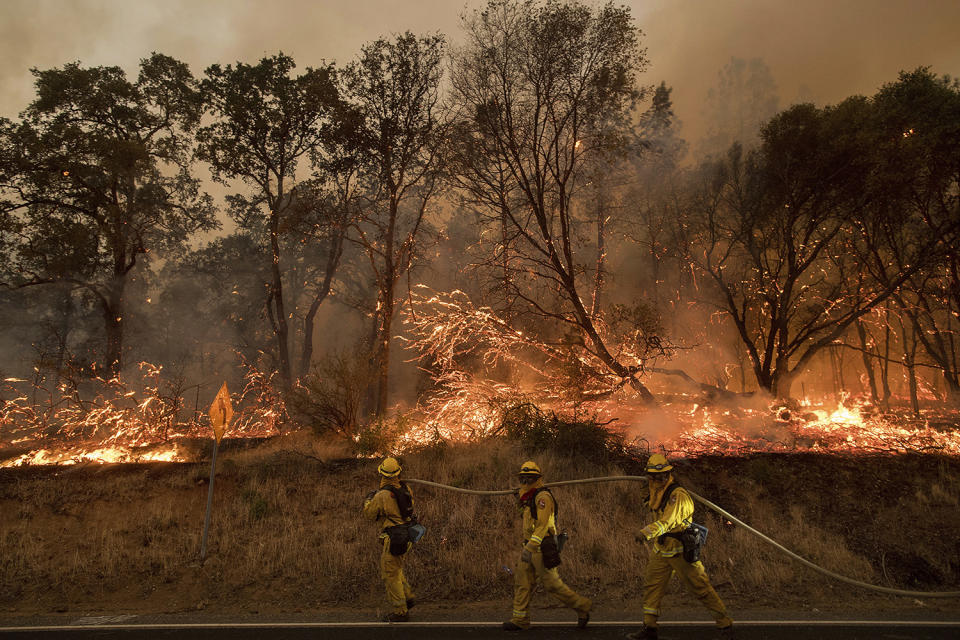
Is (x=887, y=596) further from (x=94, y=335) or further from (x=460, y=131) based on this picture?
(x=94, y=335)

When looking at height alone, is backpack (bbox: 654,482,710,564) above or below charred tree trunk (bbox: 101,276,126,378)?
below

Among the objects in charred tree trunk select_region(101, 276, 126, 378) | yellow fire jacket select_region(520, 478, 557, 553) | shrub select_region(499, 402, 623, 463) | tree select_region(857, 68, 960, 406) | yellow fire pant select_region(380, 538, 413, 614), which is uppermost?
tree select_region(857, 68, 960, 406)

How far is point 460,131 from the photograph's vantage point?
17391 millimetres

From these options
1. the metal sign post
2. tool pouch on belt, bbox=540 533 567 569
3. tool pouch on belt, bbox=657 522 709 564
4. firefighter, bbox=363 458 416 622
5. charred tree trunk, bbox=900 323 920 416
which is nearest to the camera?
tool pouch on belt, bbox=657 522 709 564

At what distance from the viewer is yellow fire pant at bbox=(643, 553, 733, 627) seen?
5.98m

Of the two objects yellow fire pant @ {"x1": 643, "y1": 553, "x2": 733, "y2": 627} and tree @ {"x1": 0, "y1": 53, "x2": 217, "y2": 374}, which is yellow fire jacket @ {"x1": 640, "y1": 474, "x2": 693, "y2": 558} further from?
tree @ {"x1": 0, "y1": 53, "x2": 217, "y2": 374}

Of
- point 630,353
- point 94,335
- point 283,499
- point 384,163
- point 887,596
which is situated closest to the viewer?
point 887,596

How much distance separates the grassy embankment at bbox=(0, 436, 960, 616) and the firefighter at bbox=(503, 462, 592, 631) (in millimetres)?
1174

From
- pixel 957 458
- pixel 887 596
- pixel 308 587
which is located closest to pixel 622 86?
pixel 957 458

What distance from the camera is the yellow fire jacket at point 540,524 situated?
243 inches

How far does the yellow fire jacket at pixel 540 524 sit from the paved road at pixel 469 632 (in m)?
1.04

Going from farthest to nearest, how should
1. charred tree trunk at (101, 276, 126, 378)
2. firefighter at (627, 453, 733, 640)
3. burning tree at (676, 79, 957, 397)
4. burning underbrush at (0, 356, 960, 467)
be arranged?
charred tree trunk at (101, 276, 126, 378)
burning tree at (676, 79, 957, 397)
burning underbrush at (0, 356, 960, 467)
firefighter at (627, 453, 733, 640)

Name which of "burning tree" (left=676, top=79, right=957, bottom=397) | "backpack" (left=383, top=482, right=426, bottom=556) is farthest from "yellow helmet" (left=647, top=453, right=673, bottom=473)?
"burning tree" (left=676, top=79, right=957, bottom=397)

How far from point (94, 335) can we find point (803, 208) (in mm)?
38614
